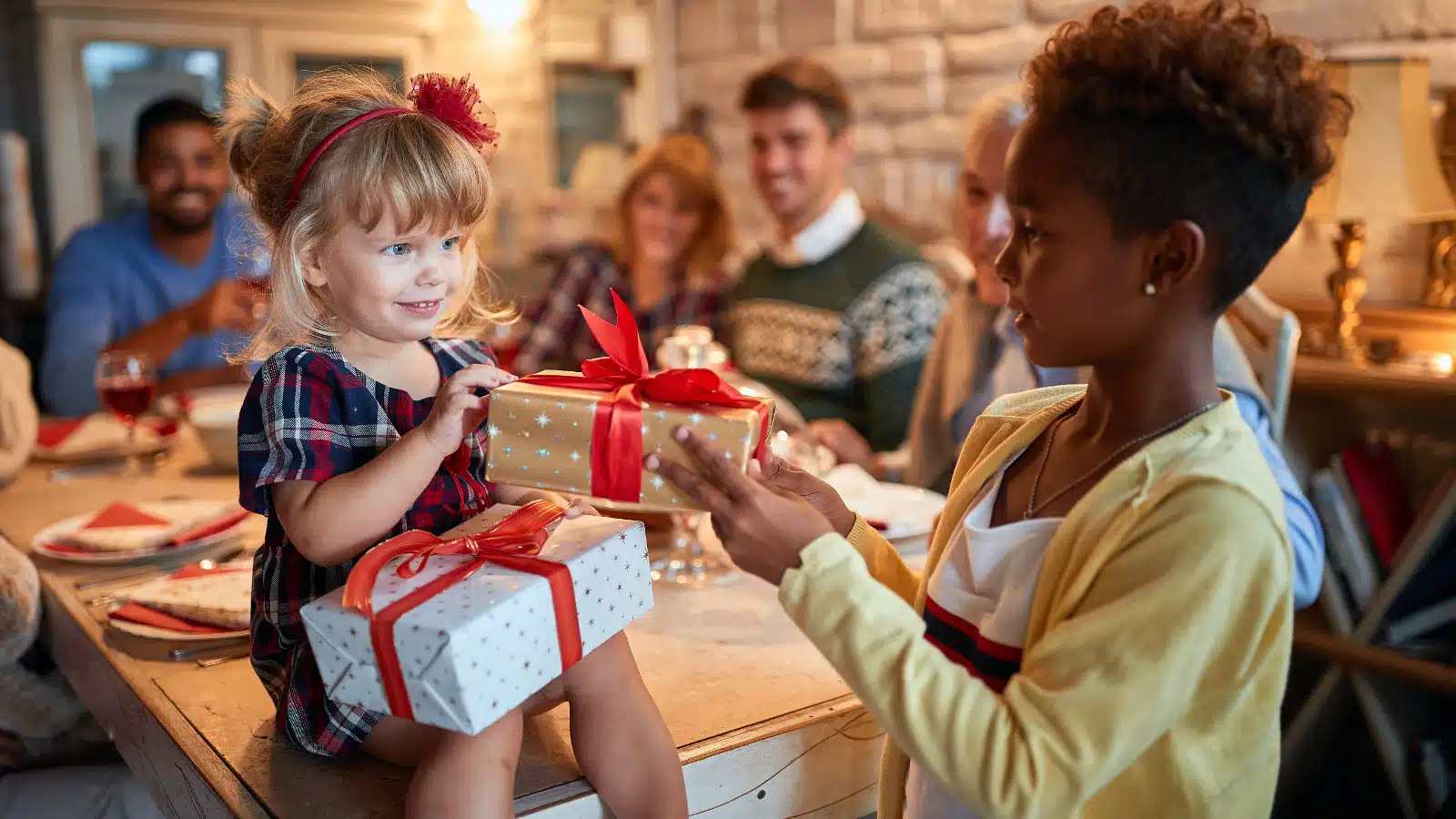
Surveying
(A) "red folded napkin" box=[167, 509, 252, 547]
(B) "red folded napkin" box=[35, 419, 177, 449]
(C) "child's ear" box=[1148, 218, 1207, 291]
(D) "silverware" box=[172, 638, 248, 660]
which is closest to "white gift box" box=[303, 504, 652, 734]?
(D) "silverware" box=[172, 638, 248, 660]

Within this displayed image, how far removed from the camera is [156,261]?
310 centimetres

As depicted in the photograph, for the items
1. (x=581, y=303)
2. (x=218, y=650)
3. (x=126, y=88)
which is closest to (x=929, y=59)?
(x=581, y=303)

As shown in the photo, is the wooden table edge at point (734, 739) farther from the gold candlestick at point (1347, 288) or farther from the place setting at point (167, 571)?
the gold candlestick at point (1347, 288)

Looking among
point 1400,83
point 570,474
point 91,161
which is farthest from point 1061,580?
point 91,161

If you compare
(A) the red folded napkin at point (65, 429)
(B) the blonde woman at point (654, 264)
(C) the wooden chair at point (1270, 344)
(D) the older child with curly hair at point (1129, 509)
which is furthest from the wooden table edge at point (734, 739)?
(B) the blonde woman at point (654, 264)

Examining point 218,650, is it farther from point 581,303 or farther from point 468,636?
point 581,303

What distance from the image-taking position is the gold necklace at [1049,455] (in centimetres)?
85

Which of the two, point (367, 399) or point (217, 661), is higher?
point (367, 399)

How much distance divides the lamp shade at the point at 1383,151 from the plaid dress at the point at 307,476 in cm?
174

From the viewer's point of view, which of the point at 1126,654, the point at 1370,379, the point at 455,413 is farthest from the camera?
the point at 1370,379

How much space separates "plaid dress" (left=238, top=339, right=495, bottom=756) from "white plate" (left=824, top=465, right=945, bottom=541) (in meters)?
0.59

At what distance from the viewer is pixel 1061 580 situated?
822mm

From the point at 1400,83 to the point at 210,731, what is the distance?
A: 2164 millimetres

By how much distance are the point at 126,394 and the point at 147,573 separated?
1.86 ft
